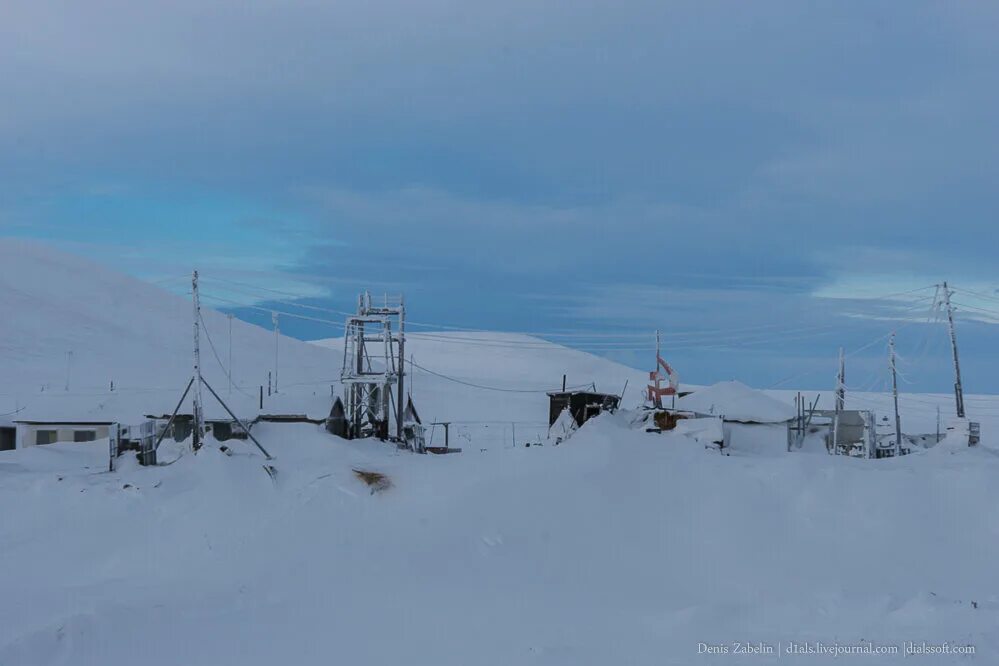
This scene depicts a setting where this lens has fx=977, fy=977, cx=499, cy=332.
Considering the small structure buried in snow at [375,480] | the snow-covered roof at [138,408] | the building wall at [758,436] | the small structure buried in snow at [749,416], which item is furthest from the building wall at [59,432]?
the small structure buried in snow at [375,480]

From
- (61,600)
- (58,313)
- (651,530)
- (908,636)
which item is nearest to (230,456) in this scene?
(61,600)

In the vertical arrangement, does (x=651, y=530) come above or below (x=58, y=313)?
below

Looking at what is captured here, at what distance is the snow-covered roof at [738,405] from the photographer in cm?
4009

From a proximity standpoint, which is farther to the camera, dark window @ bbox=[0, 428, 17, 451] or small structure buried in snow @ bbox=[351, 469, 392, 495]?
dark window @ bbox=[0, 428, 17, 451]

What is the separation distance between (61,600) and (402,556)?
5.28m

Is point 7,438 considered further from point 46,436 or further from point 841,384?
point 841,384

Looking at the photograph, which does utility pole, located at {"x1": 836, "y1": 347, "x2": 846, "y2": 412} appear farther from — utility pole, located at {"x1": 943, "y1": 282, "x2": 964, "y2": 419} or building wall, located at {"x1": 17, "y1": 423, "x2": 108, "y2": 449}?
building wall, located at {"x1": 17, "y1": 423, "x2": 108, "y2": 449}

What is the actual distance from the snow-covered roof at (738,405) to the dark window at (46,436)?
2696 centimetres

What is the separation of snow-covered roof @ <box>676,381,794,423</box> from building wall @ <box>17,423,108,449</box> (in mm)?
25088

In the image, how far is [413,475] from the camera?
738 inches

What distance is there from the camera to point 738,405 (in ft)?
135

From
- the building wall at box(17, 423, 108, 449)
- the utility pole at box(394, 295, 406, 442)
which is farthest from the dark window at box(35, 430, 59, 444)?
the utility pole at box(394, 295, 406, 442)

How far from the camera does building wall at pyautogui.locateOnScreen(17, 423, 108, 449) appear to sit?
134 feet

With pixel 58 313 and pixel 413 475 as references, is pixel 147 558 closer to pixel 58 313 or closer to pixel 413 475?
pixel 413 475
